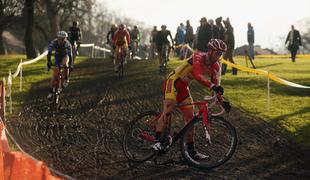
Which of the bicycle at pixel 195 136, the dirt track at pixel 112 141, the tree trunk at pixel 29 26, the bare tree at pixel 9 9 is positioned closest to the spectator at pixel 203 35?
the dirt track at pixel 112 141

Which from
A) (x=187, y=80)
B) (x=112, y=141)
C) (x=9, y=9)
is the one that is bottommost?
(x=112, y=141)

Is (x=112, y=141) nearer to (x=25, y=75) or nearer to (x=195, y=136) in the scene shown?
(x=195, y=136)

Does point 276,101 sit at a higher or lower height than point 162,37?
lower

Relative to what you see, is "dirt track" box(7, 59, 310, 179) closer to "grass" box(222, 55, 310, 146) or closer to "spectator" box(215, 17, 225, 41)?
"grass" box(222, 55, 310, 146)

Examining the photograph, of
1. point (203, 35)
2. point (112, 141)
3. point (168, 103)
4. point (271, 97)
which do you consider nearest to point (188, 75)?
point (168, 103)

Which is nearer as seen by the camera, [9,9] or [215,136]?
[215,136]

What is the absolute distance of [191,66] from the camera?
9.25m

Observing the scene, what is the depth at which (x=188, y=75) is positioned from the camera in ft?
30.7

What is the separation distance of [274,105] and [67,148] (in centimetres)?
739

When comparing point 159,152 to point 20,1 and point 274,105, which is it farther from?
point 20,1

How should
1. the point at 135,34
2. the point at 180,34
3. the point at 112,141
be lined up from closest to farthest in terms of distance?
the point at 112,141
the point at 135,34
the point at 180,34

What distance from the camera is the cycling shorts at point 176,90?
935 cm

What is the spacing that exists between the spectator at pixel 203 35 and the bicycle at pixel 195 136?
10943 millimetres

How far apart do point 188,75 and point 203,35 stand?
37.6 ft
